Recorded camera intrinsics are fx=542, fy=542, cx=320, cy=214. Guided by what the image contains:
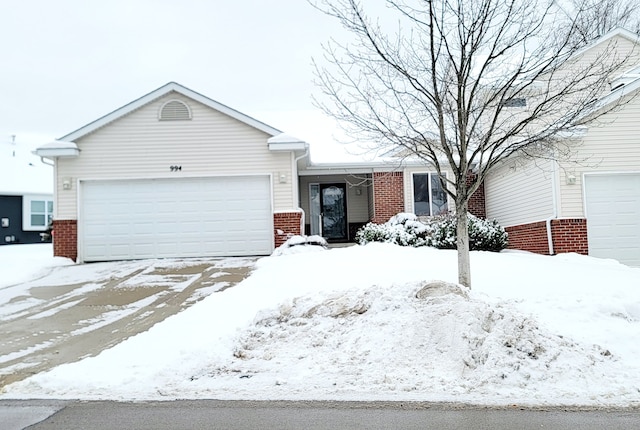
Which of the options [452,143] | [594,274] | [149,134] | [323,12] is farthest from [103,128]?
[594,274]

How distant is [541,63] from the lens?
28.0 feet

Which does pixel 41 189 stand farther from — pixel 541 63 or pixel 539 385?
pixel 539 385

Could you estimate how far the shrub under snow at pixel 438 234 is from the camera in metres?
15.4

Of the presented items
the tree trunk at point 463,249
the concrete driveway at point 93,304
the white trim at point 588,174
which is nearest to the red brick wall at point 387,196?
the concrete driveway at point 93,304

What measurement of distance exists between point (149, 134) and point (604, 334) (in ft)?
44.7

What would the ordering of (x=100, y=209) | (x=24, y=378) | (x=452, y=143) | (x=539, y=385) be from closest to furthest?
(x=539, y=385) → (x=24, y=378) → (x=452, y=143) → (x=100, y=209)

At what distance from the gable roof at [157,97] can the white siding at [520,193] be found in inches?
296

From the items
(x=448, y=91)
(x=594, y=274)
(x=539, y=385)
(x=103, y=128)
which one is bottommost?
(x=539, y=385)

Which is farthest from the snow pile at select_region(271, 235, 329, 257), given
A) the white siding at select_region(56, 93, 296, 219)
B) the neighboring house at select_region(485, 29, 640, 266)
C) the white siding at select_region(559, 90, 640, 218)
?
the white siding at select_region(559, 90, 640, 218)

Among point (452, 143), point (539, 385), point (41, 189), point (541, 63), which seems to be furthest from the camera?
point (41, 189)

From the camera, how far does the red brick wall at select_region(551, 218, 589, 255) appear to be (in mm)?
14414

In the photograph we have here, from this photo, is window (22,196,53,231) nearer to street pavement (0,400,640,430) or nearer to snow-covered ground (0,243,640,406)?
snow-covered ground (0,243,640,406)

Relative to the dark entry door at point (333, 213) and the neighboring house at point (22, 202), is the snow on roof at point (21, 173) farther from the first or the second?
the dark entry door at point (333, 213)

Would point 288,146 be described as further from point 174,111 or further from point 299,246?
point 174,111
